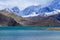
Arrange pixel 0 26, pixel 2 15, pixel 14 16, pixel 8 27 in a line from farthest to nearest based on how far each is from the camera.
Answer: pixel 2 15 → pixel 14 16 → pixel 0 26 → pixel 8 27

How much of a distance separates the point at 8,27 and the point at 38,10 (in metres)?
7.13

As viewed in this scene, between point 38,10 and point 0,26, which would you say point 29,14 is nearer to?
point 38,10

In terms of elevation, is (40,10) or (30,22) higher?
(40,10)

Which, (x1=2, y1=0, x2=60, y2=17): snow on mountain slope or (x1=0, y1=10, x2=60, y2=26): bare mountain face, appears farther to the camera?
(x1=2, y1=0, x2=60, y2=17): snow on mountain slope

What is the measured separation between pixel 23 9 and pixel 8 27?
292 inches

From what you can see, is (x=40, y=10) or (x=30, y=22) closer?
(x=30, y=22)

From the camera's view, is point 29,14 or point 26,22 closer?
point 26,22

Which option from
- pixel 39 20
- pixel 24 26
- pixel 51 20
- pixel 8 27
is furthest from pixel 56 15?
pixel 8 27

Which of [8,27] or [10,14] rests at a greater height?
[10,14]

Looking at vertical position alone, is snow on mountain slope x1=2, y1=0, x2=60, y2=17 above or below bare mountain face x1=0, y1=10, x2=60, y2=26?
above

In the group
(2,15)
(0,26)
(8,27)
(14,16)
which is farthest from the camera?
(2,15)

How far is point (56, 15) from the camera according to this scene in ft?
153

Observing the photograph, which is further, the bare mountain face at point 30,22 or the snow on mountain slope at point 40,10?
the snow on mountain slope at point 40,10

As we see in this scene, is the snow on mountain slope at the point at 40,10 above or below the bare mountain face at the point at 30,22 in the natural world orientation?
above
